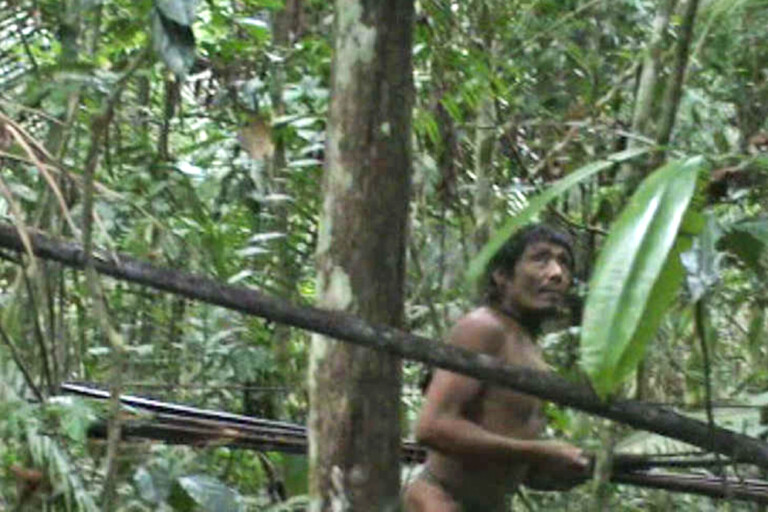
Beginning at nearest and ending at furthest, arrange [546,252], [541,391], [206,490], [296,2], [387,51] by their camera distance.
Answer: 1. [541,391]
2. [387,51]
3. [206,490]
4. [546,252]
5. [296,2]

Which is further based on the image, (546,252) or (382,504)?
(546,252)

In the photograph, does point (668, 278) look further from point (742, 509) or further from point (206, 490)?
point (742, 509)

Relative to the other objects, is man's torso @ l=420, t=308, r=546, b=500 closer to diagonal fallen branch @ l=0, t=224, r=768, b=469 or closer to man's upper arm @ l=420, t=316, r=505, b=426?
man's upper arm @ l=420, t=316, r=505, b=426

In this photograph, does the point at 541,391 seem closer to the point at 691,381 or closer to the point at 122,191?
the point at 122,191

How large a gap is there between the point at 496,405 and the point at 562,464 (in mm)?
519

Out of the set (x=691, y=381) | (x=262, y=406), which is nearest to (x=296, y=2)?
(x=262, y=406)

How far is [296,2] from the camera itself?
5.24m

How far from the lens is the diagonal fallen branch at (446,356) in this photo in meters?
2.14

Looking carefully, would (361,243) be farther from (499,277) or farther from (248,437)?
(499,277)

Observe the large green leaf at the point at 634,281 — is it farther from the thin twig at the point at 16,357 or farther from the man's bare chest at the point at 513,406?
the man's bare chest at the point at 513,406

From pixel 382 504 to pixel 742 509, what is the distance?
105 inches

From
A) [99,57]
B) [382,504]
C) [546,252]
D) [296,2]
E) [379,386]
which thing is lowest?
[382,504]

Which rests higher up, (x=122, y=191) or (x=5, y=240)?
(x=122, y=191)

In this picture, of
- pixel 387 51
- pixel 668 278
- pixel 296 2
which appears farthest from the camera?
pixel 296 2
